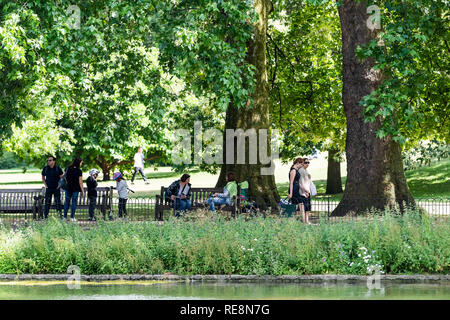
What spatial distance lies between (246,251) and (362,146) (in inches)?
312

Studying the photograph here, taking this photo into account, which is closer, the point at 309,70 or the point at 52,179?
the point at 52,179

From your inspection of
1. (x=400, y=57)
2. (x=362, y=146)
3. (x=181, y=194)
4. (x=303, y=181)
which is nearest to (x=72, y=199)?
(x=181, y=194)

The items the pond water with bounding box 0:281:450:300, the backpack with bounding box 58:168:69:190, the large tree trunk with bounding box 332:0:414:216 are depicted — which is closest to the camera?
the pond water with bounding box 0:281:450:300

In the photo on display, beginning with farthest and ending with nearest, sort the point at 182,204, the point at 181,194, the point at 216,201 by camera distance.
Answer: the point at 181,194
the point at 182,204
the point at 216,201

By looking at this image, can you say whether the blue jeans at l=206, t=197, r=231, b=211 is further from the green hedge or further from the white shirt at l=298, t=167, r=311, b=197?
the green hedge

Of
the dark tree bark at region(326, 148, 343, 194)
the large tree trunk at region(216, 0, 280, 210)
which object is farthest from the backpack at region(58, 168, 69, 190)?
the dark tree bark at region(326, 148, 343, 194)

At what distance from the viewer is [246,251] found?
12.9m

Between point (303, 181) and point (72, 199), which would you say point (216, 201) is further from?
point (72, 199)

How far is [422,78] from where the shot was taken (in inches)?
678

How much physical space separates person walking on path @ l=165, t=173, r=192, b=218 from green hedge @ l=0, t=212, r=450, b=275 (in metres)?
5.72

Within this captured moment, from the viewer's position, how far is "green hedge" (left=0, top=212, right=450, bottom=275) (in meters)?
12.7

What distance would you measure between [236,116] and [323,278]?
10.2 metres

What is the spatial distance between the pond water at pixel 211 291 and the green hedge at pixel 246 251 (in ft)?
1.83

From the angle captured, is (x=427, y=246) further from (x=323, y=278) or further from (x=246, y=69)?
(x=246, y=69)
